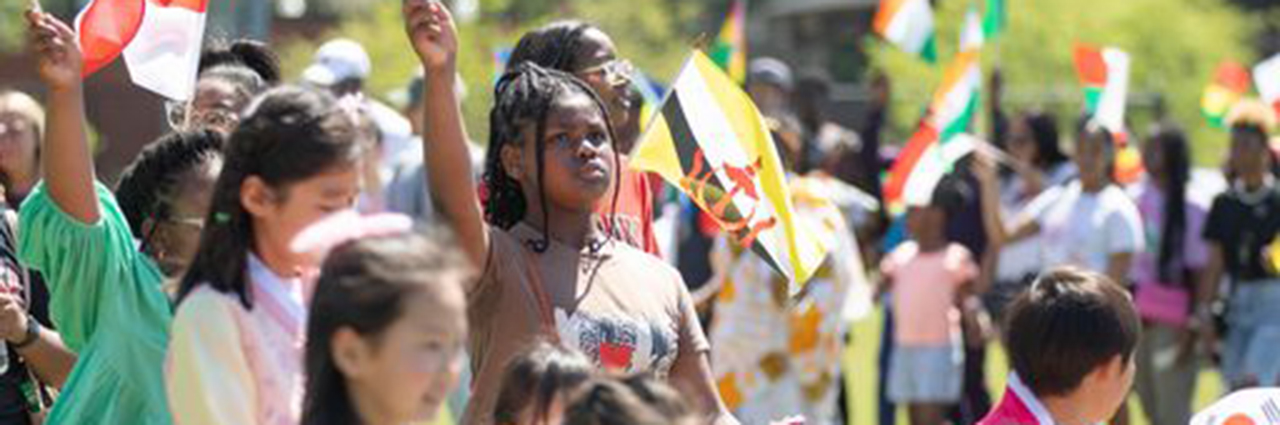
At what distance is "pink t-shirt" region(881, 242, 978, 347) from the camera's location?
12.0m

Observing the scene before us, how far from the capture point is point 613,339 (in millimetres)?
5184

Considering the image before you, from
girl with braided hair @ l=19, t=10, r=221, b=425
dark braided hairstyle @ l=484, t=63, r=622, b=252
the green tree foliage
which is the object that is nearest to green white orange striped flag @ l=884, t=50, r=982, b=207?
dark braided hairstyle @ l=484, t=63, r=622, b=252

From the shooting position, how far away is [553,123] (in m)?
5.20

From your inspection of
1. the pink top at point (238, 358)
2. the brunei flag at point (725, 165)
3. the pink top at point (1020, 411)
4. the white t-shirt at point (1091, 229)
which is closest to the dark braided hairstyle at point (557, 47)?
the brunei flag at point (725, 165)

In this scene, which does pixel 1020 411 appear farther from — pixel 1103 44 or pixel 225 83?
pixel 1103 44

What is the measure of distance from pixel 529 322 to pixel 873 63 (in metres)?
38.7

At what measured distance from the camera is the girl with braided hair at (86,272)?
476cm

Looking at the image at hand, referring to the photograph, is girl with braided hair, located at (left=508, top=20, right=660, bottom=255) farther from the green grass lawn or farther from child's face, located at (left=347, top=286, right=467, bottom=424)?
the green grass lawn

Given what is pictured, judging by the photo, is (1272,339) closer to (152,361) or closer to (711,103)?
(711,103)

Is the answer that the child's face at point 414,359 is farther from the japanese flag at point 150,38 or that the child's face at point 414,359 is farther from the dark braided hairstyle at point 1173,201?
the dark braided hairstyle at point 1173,201

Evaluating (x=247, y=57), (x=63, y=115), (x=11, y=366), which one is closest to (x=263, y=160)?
(x=63, y=115)

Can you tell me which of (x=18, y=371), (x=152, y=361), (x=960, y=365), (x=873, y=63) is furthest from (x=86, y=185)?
(x=873, y=63)

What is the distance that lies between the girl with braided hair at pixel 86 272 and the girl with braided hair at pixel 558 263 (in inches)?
24.7

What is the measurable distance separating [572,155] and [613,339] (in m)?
0.38
